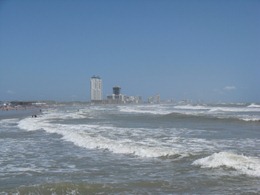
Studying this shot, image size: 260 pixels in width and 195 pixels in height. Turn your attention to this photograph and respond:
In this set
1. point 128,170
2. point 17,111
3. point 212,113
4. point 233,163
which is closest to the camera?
point 128,170

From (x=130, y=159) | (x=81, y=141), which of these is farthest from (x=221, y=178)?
(x=81, y=141)

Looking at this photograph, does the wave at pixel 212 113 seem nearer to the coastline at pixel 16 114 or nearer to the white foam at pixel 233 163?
the coastline at pixel 16 114

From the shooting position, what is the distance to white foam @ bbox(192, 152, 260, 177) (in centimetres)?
1147

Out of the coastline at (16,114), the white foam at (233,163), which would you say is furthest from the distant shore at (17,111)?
the white foam at (233,163)

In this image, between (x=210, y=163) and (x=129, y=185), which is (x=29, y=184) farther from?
(x=210, y=163)

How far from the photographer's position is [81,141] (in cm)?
1995

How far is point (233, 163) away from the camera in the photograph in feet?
40.6

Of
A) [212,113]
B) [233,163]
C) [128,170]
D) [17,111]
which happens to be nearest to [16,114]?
[17,111]

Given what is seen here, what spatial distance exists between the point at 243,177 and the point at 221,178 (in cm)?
67

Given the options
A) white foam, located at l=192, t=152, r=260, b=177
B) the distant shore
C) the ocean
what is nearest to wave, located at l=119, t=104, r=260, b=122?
the distant shore

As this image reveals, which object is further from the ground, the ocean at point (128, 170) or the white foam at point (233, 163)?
the white foam at point (233, 163)

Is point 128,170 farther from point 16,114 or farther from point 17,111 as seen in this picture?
point 17,111

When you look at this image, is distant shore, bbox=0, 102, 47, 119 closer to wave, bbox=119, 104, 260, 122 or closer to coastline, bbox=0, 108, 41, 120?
coastline, bbox=0, 108, 41, 120

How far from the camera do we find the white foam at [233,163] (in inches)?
451
